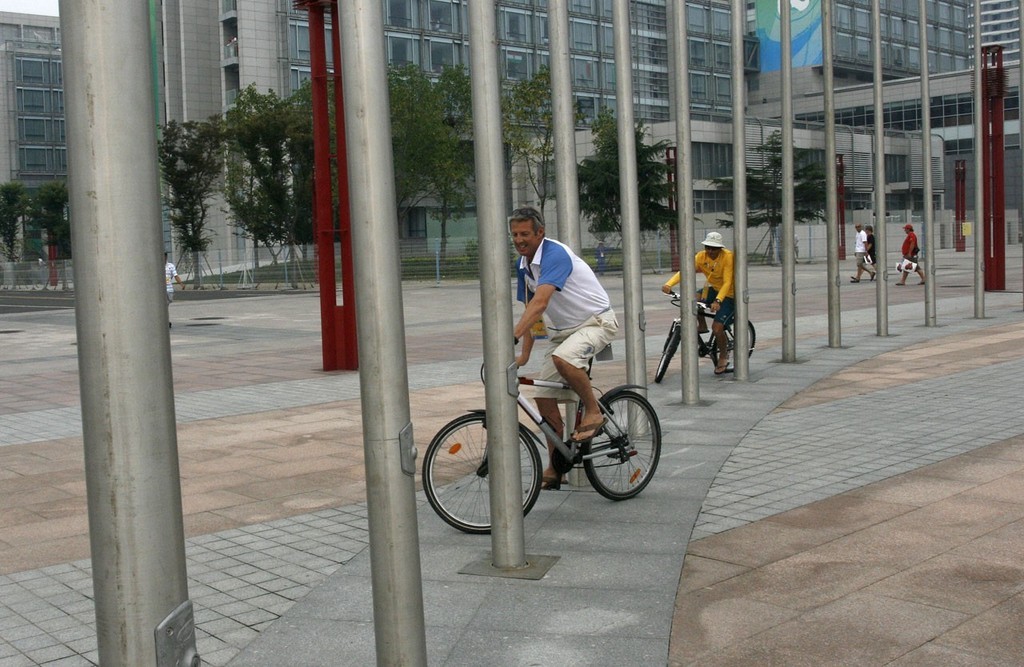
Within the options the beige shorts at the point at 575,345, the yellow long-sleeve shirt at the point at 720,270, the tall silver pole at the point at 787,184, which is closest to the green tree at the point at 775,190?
the tall silver pole at the point at 787,184

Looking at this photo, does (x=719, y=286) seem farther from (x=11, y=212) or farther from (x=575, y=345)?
(x=11, y=212)

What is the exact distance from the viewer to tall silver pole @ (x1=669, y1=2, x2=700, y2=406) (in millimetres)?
10359

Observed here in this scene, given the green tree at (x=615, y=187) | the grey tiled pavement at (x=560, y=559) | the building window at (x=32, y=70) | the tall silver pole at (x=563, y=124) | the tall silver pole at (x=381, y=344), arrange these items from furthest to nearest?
the building window at (x=32, y=70), the green tree at (x=615, y=187), the tall silver pole at (x=563, y=124), the grey tiled pavement at (x=560, y=559), the tall silver pole at (x=381, y=344)

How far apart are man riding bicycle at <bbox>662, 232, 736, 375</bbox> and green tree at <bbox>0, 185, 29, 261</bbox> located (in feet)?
223

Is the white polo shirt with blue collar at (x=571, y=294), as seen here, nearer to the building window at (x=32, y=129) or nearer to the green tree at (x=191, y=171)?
the green tree at (x=191, y=171)

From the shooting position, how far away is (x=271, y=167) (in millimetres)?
50125

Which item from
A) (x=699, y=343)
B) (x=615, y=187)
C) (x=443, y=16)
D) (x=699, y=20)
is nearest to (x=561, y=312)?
(x=699, y=343)

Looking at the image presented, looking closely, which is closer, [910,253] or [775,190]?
[910,253]

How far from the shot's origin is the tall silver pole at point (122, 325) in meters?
1.98

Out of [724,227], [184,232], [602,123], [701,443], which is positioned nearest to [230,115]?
[184,232]

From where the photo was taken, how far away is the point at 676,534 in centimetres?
616

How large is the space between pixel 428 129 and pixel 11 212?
34225 millimetres

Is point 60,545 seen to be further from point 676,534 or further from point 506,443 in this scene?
point 676,534

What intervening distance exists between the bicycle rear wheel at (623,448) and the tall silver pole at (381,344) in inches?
130
